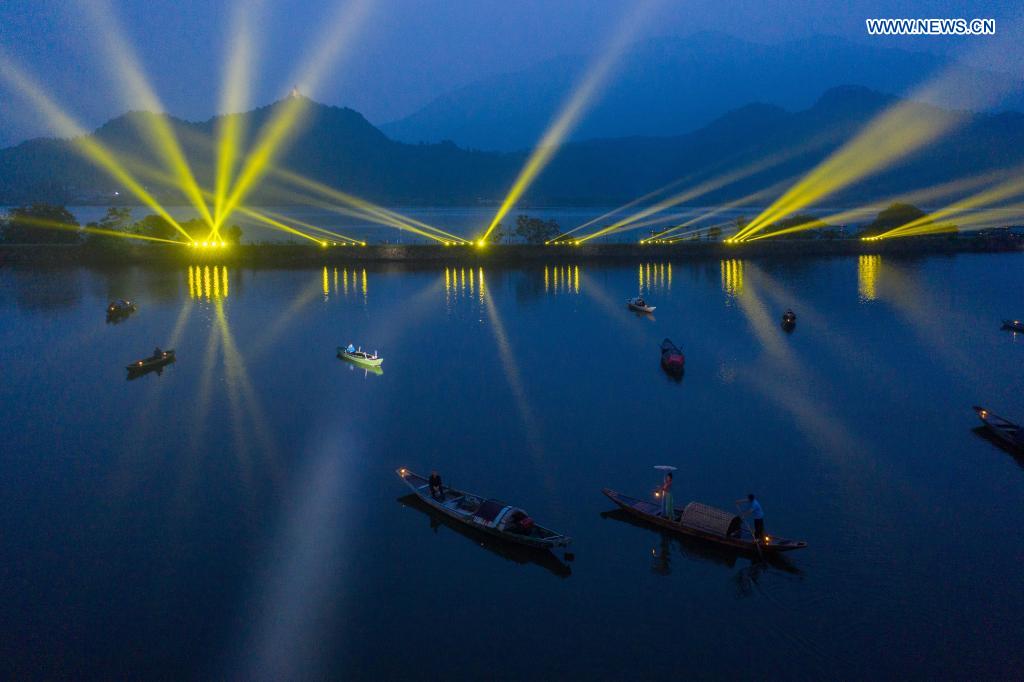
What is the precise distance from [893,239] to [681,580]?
47.9 metres

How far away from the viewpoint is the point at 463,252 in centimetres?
4628

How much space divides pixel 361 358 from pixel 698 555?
40.4ft

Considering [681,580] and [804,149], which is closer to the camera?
[681,580]

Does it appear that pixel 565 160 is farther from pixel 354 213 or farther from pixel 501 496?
pixel 501 496

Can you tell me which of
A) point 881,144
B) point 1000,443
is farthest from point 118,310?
point 881,144

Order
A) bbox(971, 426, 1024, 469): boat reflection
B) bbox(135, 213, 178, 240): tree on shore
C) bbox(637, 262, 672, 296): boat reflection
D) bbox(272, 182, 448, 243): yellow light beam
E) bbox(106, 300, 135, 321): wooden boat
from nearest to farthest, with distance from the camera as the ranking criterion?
bbox(971, 426, 1024, 469): boat reflection → bbox(106, 300, 135, 321): wooden boat → bbox(637, 262, 672, 296): boat reflection → bbox(135, 213, 178, 240): tree on shore → bbox(272, 182, 448, 243): yellow light beam

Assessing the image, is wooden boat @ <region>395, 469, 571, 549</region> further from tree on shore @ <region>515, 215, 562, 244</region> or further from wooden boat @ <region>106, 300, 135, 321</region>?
tree on shore @ <region>515, 215, 562, 244</region>

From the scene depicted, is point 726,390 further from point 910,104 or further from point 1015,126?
point 910,104

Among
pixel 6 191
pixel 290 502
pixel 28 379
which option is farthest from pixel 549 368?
pixel 6 191

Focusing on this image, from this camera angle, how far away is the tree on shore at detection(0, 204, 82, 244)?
152 ft

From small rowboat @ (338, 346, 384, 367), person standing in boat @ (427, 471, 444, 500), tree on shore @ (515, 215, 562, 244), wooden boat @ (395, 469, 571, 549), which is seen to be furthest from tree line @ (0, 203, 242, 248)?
wooden boat @ (395, 469, 571, 549)

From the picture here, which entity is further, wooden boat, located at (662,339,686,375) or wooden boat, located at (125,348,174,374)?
wooden boat, located at (125,348,174,374)

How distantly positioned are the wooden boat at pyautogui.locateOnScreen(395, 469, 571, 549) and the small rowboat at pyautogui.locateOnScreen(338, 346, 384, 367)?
28.9 feet

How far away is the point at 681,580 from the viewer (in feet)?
29.5
